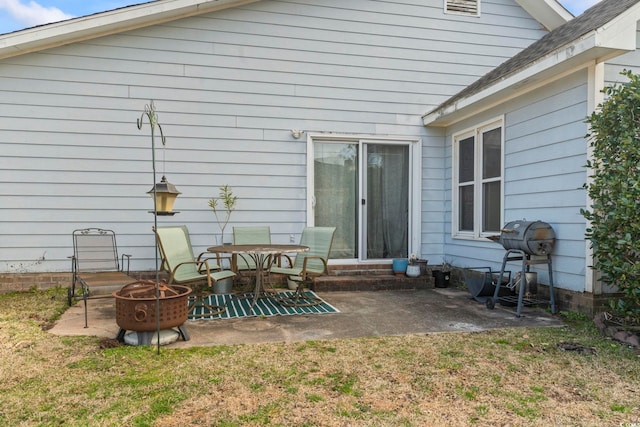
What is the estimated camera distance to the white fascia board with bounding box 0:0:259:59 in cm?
506

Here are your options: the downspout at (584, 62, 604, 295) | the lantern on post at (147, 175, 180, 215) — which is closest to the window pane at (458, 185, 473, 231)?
the downspout at (584, 62, 604, 295)

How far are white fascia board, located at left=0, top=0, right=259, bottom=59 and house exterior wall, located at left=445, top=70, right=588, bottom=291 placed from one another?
4246 mm

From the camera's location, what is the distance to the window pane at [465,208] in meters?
6.20

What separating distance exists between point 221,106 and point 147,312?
3.52 meters

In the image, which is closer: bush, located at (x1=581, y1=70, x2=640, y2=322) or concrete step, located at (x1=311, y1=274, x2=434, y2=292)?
bush, located at (x1=581, y1=70, x2=640, y2=322)

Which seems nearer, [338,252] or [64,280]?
[64,280]

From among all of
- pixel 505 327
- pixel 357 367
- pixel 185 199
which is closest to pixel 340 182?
pixel 185 199

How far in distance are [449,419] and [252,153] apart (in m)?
4.60

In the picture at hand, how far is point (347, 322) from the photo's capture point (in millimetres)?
4102

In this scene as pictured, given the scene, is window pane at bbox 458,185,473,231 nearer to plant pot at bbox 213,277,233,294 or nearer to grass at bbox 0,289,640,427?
Answer: grass at bbox 0,289,640,427

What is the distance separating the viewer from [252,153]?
6.02 meters

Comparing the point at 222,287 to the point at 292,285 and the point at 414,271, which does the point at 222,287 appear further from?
the point at 414,271

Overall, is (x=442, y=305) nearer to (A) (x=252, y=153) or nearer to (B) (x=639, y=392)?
(B) (x=639, y=392)

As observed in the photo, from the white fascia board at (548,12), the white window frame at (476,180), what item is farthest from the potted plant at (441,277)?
the white fascia board at (548,12)
